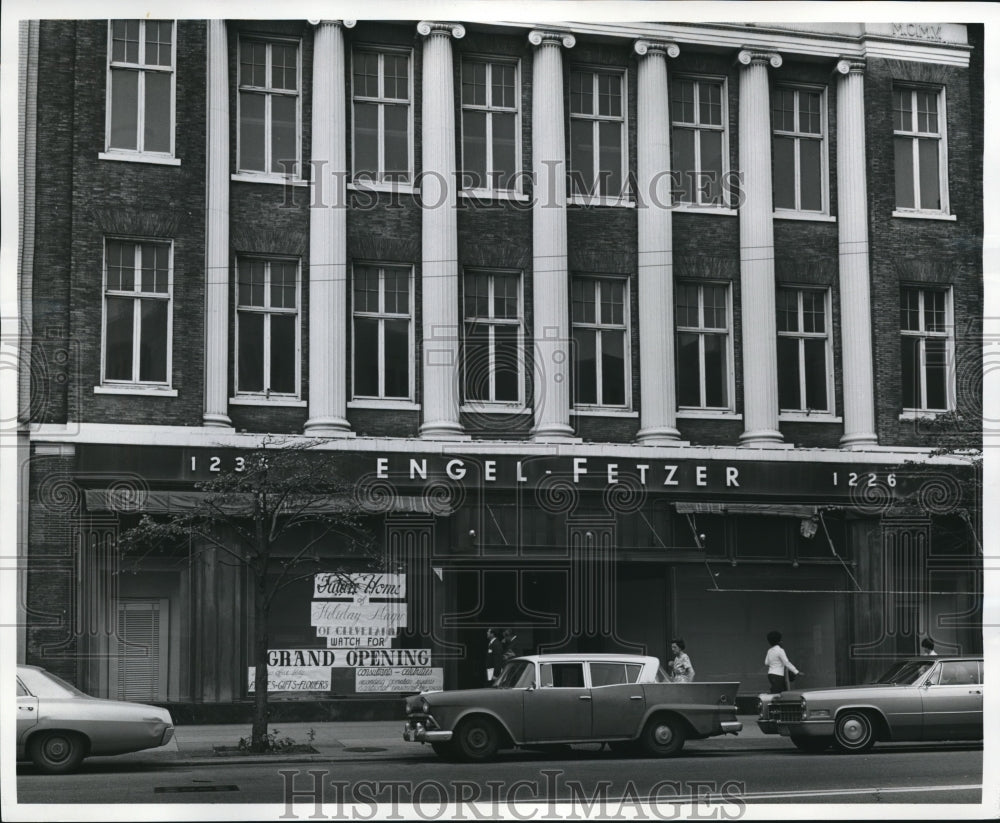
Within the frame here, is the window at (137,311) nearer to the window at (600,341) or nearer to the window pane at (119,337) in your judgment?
the window pane at (119,337)

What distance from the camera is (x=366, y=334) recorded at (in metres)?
22.9

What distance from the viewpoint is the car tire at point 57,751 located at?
1708 cm

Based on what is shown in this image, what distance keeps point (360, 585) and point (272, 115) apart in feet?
24.5

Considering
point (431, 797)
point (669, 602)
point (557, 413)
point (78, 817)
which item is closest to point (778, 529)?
point (669, 602)

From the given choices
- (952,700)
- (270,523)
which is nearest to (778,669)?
(952,700)

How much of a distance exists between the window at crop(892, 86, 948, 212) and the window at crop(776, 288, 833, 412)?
228 cm

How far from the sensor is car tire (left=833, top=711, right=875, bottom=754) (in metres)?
19.4

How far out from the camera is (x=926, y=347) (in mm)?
23594

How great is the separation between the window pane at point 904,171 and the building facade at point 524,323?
0.05 m

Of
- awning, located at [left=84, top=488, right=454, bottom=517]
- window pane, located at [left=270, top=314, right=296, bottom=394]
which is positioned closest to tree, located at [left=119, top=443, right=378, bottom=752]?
awning, located at [left=84, top=488, right=454, bottom=517]

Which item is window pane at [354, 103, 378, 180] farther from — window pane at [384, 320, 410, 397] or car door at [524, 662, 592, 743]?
car door at [524, 662, 592, 743]

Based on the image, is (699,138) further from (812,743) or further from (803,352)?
(812,743)

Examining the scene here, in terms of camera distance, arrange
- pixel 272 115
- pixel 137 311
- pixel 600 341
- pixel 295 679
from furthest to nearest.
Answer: pixel 600 341 → pixel 272 115 → pixel 137 311 → pixel 295 679

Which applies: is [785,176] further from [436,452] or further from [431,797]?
[431,797]
